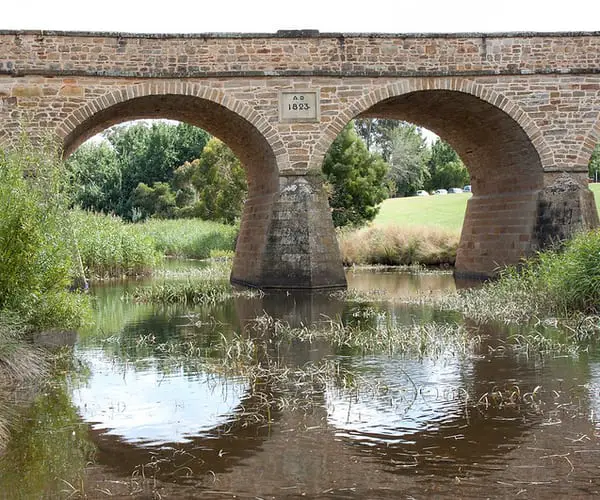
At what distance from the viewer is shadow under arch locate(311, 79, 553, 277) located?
19141 mm

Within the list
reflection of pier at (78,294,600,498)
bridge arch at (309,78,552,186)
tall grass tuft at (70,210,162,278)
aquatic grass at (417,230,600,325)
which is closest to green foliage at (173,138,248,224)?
tall grass tuft at (70,210,162,278)

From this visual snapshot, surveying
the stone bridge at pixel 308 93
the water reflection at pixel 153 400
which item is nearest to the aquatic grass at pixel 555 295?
the stone bridge at pixel 308 93

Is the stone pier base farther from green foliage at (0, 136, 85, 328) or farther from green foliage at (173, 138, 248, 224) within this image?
green foliage at (173, 138, 248, 224)

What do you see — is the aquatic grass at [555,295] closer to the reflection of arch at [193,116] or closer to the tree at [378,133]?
the reflection of arch at [193,116]

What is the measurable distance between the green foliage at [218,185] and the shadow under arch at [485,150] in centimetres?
1473

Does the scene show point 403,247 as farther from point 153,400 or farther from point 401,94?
point 153,400

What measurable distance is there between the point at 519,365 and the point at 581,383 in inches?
40.8

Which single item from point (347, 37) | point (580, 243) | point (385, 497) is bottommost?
point (385, 497)

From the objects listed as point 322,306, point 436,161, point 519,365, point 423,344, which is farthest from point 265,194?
point 436,161

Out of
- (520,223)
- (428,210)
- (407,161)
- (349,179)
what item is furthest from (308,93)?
(407,161)

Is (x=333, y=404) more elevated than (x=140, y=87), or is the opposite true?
(x=140, y=87)

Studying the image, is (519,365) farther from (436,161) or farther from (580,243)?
(436,161)

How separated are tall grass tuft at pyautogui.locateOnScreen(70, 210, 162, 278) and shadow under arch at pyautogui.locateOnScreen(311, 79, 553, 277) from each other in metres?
6.89

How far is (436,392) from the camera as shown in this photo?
830cm
